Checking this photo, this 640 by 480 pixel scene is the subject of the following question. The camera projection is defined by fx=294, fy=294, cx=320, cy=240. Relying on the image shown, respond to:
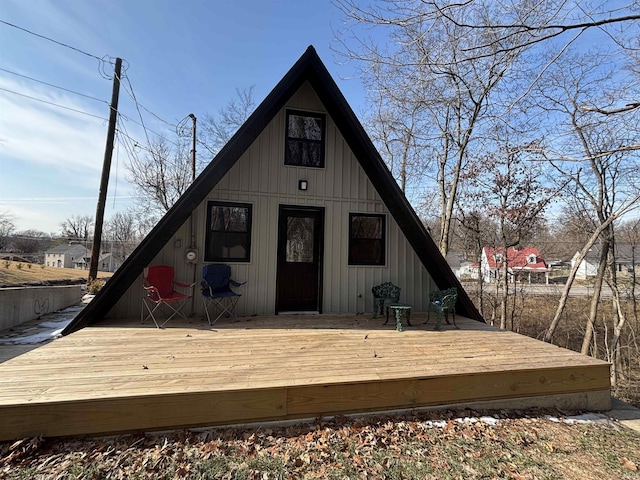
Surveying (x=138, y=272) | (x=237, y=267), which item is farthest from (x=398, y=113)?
(x=138, y=272)

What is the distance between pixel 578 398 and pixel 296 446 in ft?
9.53

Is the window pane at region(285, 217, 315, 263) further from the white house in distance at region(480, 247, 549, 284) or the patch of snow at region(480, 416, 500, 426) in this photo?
the white house in distance at region(480, 247, 549, 284)

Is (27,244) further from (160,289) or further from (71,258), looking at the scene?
(160,289)

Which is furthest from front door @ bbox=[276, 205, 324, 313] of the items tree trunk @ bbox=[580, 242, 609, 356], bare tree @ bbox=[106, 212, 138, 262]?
bare tree @ bbox=[106, 212, 138, 262]

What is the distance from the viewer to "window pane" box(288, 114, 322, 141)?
211 inches

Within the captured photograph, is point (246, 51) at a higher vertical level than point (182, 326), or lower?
higher

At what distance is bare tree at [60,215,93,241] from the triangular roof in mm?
47414

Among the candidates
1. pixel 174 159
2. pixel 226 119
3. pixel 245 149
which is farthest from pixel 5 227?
pixel 245 149

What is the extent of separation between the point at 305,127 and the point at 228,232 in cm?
237

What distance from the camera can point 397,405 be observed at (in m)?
2.54

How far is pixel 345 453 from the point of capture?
2.09m

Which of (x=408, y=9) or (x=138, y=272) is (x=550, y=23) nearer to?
(x=408, y=9)

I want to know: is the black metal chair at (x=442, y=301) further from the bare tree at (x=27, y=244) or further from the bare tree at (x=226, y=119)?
the bare tree at (x=27, y=244)

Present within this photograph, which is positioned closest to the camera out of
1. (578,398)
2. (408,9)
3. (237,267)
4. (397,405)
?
(397,405)
